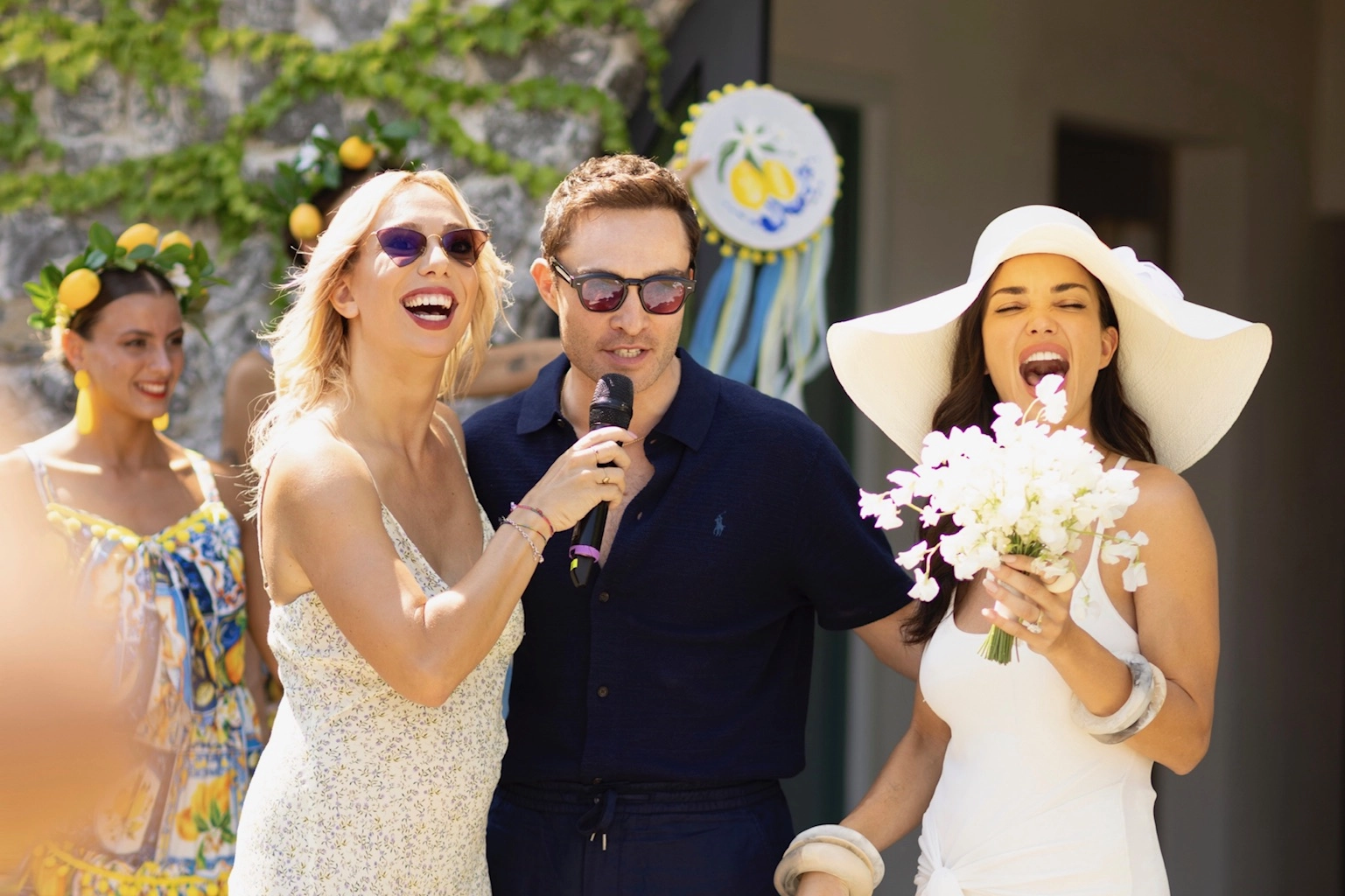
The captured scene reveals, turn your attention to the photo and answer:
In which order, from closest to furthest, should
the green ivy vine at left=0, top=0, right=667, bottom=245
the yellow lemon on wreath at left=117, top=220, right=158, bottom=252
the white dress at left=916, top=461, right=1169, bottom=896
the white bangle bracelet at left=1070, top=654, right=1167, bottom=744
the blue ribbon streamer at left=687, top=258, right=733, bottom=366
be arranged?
the white bangle bracelet at left=1070, top=654, right=1167, bottom=744 → the white dress at left=916, top=461, right=1169, bottom=896 → the yellow lemon on wreath at left=117, top=220, right=158, bottom=252 → the blue ribbon streamer at left=687, top=258, right=733, bottom=366 → the green ivy vine at left=0, top=0, right=667, bottom=245

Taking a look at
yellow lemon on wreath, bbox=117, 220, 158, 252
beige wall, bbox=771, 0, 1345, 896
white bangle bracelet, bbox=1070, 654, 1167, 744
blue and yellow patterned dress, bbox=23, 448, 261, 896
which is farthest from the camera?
beige wall, bbox=771, 0, 1345, 896

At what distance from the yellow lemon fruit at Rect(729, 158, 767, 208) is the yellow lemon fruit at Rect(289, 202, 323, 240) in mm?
1245

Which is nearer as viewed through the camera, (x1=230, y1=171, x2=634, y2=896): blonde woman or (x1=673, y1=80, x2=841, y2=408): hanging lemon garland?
(x1=230, y1=171, x2=634, y2=896): blonde woman

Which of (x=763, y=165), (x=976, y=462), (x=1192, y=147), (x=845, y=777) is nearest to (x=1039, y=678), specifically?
(x=976, y=462)

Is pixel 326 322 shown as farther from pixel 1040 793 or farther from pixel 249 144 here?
pixel 249 144

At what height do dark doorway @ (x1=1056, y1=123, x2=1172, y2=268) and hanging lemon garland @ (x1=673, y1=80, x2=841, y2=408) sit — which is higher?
dark doorway @ (x1=1056, y1=123, x2=1172, y2=268)

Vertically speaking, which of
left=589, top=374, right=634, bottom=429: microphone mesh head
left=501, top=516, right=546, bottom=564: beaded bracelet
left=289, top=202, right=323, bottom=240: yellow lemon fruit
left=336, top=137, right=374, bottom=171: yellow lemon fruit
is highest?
left=336, top=137, right=374, bottom=171: yellow lemon fruit

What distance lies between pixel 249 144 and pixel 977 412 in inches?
111

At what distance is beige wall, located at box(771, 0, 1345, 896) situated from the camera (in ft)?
21.4

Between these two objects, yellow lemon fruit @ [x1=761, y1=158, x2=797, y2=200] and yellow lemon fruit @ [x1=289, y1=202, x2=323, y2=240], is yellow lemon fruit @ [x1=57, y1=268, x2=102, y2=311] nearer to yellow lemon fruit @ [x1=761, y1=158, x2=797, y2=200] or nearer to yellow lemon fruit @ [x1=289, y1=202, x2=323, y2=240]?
yellow lemon fruit @ [x1=289, y1=202, x2=323, y2=240]

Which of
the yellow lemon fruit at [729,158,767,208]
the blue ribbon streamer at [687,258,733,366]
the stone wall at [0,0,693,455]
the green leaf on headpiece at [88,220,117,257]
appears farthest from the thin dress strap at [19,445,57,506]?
the yellow lemon fruit at [729,158,767,208]

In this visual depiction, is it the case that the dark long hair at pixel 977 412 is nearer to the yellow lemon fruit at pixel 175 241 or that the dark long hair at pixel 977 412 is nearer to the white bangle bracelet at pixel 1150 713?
the white bangle bracelet at pixel 1150 713

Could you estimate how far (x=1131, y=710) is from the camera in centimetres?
235

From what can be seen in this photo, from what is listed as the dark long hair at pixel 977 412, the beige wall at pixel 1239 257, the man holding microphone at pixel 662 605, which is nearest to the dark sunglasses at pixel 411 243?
the man holding microphone at pixel 662 605
